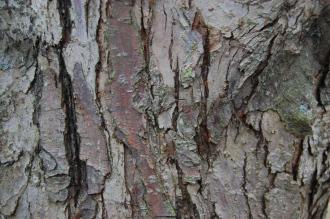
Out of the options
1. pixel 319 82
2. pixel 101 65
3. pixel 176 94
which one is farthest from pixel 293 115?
pixel 101 65

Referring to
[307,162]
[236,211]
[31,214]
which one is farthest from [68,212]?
[307,162]

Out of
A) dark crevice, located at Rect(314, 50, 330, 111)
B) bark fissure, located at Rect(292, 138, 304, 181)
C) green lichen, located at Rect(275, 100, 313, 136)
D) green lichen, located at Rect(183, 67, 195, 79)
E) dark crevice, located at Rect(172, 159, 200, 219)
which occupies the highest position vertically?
green lichen, located at Rect(183, 67, 195, 79)

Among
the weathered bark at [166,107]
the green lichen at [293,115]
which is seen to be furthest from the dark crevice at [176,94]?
the green lichen at [293,115]

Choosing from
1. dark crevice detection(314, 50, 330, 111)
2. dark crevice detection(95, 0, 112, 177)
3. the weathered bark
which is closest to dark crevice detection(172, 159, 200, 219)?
the weathered bark

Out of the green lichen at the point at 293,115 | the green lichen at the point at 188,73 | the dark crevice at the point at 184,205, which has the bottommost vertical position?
the dark crevice at the point at 184,205

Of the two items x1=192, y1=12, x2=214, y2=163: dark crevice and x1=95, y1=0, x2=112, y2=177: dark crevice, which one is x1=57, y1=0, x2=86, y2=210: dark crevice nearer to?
x1=95, y1=0, x2=112, y2=177: dark crevice

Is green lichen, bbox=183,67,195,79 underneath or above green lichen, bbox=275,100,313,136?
above

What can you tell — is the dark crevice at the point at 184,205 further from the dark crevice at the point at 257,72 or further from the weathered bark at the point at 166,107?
the dark crevice at the point at 257,72

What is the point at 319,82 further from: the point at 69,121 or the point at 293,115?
the point at 69,121

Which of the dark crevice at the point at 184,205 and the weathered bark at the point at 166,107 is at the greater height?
the weathered bark at the point at 166,107
